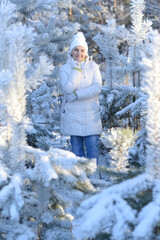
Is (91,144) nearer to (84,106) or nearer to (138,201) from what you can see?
(84,106)

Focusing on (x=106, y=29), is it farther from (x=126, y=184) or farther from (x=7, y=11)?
(x=126, y=184)

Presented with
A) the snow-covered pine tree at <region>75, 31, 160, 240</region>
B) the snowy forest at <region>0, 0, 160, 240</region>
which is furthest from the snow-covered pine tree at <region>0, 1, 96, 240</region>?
the snow-covered pine tree at <region>75, 31, 160, 240</region>

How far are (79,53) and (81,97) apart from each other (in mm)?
622

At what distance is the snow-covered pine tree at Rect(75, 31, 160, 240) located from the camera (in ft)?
4.46

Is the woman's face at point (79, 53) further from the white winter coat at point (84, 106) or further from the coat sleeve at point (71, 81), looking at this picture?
the coat sleeve at point (71, 81)

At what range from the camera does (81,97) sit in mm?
3643

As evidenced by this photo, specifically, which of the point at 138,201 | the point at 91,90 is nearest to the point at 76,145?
the point at 91,90

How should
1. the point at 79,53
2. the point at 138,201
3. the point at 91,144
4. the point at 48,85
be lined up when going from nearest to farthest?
the point at 138,201
the point at 79,53
the point at 91,144
the point at 48,85

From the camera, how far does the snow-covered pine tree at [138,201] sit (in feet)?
4.46

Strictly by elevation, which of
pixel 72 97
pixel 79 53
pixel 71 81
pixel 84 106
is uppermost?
pixel 79 53

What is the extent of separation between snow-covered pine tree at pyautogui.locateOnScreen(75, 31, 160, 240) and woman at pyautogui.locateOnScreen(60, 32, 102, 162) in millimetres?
2120

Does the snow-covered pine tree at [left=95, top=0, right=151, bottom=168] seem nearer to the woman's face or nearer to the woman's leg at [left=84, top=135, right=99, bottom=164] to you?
the woman's leg at [left=84, top=135, right=99, bottom=164]

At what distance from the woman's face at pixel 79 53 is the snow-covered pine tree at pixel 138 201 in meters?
2.26

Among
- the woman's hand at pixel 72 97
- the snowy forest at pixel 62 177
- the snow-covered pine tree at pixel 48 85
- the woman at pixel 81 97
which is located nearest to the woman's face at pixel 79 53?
the woman at pixel 81 97
